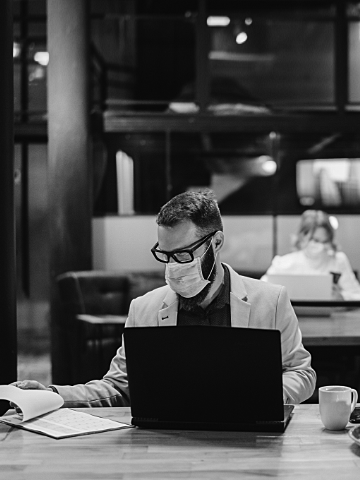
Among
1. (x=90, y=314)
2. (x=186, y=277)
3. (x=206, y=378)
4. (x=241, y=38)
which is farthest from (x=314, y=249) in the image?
(x=206, y=378)

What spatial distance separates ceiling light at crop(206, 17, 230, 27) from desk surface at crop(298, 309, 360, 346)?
4892 mm

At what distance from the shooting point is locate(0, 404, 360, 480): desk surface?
1.80 meters

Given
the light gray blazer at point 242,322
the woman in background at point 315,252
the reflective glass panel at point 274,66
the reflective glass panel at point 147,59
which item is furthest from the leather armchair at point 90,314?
the light gray blazer at point 242,322

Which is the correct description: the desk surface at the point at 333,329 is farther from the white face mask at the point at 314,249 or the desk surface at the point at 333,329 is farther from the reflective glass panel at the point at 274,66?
Answer: the reflective glass panel at the point at 274,66

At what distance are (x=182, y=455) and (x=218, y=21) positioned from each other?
7.40 meters

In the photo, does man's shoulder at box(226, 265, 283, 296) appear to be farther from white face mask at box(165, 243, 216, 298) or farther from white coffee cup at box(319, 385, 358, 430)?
white coffee cup at box(319, 385, 358, 430)

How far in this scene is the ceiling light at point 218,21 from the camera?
8562 mm

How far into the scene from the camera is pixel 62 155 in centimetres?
769

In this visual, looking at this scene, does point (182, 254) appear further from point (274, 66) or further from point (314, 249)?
point (274, 66)

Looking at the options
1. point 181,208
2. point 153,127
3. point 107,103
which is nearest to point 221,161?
point 153,127

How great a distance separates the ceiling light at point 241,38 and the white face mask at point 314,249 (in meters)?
3.13

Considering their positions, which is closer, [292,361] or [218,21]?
[292,361]

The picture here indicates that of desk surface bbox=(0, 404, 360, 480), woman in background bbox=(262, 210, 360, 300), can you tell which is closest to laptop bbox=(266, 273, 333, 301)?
woman in background bbox=(262, 210, 360, 300)

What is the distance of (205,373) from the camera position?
6.76ft
